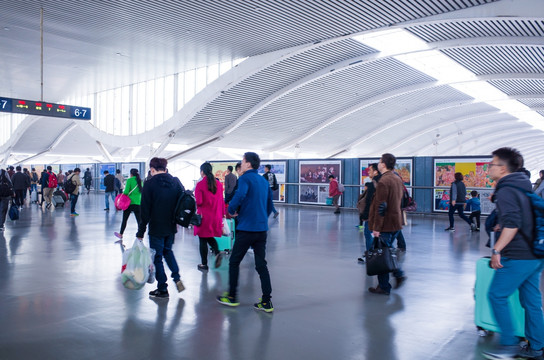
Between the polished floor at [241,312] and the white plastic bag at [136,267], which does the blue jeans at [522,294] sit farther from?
the white plastic bag at [136,267]

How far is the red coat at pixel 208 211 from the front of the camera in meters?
7.01

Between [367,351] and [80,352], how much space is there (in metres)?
2.47

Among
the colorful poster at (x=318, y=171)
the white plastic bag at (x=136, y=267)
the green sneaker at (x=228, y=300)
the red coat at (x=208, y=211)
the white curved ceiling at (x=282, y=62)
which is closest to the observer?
the green sneaker at (x=228, y=300)

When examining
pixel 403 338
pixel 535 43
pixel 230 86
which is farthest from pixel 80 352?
pixel 230 86

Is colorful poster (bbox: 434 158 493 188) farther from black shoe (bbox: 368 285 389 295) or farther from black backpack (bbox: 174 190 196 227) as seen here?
black backpack (bbox: 174 190 196 227)

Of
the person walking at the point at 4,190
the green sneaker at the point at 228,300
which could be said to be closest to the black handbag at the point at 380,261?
the green sneaker at the point at 228,300

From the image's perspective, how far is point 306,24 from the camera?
59.6 feet

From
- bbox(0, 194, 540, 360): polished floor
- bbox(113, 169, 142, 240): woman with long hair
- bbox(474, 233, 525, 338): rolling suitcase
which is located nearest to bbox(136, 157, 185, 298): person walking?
bbox(0, 194, 540, 360): polished floor

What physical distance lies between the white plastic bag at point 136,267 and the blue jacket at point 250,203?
1.22m

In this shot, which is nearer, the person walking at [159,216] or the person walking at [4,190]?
the person walking at [159,216]

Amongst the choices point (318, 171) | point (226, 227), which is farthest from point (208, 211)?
point (318, 171)

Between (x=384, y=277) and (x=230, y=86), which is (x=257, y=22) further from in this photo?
(x=384, y=277)

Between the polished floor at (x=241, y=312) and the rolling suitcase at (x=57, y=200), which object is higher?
the rolling suitcase at (x=57, y=200)

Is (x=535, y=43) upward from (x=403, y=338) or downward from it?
upward
